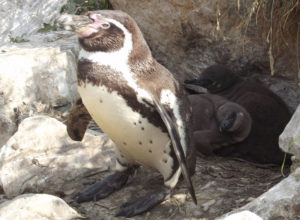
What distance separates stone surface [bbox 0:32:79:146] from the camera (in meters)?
4.76

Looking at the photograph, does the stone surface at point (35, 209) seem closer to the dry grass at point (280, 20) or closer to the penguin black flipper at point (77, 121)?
the penguin black flipper at point (77, 121)

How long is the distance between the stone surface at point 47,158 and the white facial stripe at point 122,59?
3.06 ft

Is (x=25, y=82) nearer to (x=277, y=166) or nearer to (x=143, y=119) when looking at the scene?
(x=143, y=119)

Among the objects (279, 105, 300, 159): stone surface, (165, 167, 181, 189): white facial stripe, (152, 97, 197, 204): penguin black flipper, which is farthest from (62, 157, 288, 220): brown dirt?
(279, 105, 300, 159): stone surface

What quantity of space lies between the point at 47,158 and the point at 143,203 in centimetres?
89

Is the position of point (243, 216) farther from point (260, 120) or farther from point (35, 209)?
point (260, 120)

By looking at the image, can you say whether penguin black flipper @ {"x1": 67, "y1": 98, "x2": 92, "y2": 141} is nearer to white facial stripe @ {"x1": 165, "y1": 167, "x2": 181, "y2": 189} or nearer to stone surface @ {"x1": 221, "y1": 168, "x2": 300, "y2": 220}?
white facial stripe @ {"x1": 165, "y1": 167, "x2": 181, "y2": 189}

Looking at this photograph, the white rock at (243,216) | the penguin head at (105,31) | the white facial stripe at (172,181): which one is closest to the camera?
the white rock at (243,216)

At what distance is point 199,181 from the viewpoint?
3746 millimetres

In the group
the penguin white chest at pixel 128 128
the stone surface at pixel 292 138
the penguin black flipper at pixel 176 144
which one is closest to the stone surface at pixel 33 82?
the penguin white chest at pixel 128 128

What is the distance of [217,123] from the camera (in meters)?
4.57

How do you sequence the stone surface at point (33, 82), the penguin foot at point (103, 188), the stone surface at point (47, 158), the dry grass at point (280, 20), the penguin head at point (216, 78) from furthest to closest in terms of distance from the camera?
the penguin head at point (216, 78) < the stone surface at point (33, 82) < the dry grass at point (280, 20) < the stone surface at point (47, 158) < the penguin foot at point (103, 188)

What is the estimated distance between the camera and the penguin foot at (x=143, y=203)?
3279 millimetres

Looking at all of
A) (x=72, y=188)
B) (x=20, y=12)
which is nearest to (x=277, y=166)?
(x=72, y=188)
